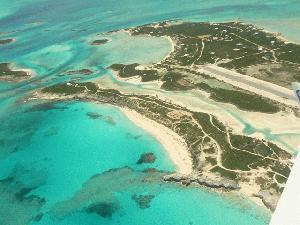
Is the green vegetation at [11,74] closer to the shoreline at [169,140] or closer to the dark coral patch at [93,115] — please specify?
the dark coral patch at [93,115]

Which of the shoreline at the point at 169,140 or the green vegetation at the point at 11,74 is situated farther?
the green vegetation at the point at 11,74

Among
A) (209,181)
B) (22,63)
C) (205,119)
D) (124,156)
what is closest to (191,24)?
(22,63)

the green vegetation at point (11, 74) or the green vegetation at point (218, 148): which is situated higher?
the green vegetation at point (218, 148)

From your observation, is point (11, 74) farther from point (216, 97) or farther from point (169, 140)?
point (169, 140)

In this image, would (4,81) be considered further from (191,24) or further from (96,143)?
(191,24)

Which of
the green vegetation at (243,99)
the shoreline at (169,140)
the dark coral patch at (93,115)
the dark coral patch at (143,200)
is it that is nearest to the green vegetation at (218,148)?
the shoreline at (169,140)

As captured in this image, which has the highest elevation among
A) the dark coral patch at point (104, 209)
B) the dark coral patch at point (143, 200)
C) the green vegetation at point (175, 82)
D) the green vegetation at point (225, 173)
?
the green vegetation at point (225, 173)
